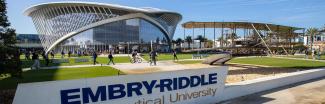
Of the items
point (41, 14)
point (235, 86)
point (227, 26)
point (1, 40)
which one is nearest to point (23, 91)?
point (1, 40)

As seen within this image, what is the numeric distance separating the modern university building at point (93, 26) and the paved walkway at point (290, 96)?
259 ft

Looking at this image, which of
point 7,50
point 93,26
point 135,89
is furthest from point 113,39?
point 135,89

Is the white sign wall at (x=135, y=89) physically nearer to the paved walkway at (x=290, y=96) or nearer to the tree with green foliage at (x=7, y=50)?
the paved walkway at (x=290, y=96)

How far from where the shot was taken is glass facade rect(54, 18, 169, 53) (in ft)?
330

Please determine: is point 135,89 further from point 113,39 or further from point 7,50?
point 113,39

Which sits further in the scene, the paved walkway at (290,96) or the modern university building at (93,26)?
the modern university building at (93,26)

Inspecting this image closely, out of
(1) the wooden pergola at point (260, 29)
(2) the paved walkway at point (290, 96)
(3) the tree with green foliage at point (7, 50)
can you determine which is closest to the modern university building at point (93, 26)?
(1) the wooden pergola at point (260, 29)

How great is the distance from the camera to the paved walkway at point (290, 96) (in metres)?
13.8

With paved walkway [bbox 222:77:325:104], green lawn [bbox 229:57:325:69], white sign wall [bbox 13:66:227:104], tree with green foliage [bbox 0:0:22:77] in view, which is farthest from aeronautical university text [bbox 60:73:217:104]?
green lawn [bbox 229:57:325:69]

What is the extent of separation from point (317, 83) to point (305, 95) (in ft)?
16.5

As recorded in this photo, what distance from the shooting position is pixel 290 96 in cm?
1498

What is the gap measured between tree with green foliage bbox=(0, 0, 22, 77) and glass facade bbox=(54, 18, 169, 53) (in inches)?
3138

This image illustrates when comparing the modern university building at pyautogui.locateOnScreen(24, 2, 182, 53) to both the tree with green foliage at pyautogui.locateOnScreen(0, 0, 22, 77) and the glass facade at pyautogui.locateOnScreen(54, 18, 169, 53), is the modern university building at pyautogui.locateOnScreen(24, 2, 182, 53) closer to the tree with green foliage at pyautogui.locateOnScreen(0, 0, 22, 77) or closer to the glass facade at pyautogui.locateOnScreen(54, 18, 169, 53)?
the glass facade at pyautogui.locateOnScreen(54, 18, 169, 53)

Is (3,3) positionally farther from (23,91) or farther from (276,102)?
(276,102)
